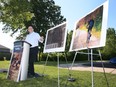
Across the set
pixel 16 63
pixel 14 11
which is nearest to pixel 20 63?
pixel 16 63

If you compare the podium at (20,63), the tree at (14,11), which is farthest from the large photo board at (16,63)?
the tree at (14,11)

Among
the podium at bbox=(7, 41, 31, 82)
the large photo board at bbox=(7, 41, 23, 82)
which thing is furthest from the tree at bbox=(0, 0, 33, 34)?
the podium at bbox=(7, 41, 31, 82)

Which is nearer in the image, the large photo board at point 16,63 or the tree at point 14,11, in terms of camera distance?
the large photo board at point 16,63

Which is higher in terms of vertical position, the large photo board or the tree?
the tree

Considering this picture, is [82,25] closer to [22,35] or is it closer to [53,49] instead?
[53,49]

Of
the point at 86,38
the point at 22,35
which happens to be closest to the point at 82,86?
the point at 86,38

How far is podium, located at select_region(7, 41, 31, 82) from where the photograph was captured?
7.93 meters

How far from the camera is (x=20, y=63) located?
799 centimetres

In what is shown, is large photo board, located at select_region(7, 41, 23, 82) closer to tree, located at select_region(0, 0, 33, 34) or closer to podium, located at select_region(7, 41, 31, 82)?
podium, located at select_region(7, 41, 31, 82)

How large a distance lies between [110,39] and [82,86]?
41125 mm

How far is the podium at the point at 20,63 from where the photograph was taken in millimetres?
7926

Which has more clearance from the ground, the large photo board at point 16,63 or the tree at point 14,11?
the tree at point 14,11

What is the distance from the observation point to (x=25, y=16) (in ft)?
66.9

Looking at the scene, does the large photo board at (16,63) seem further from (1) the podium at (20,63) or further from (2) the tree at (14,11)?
(2) the tree at (14,11)
